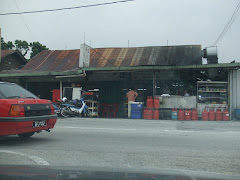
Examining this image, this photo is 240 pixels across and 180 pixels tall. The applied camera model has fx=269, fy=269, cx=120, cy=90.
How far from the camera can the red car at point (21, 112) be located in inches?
249

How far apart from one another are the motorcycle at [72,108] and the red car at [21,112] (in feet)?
28.5

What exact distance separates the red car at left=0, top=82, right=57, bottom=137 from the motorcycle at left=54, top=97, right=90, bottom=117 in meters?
8.68

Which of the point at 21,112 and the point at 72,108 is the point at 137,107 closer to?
the point at 72,108

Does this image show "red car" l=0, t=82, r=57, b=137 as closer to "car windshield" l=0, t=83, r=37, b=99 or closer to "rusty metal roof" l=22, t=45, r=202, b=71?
"car windshield" l=0, t=83, r=37, b=99

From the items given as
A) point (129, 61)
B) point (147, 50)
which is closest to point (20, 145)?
point (129, 61)

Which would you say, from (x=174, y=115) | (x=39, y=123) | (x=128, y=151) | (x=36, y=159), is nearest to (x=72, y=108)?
(x=174, y=115)

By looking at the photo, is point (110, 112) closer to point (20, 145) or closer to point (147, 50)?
point (147, 50)

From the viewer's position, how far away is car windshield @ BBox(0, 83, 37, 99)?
21.7 feet

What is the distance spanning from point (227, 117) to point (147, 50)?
827 cm

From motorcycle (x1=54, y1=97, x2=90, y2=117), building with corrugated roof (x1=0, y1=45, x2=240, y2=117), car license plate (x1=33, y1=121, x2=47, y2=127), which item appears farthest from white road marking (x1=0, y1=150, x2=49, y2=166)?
building with corrugated roof (x1=0, y1=45, x2=240, y2=117)

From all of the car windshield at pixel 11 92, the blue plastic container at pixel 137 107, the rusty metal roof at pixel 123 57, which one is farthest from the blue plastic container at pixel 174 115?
the car windshield at pixel 11 92

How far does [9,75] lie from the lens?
19.4 m

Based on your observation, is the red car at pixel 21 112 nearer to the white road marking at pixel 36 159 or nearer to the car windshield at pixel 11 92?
the car windshield at pixel 11 92

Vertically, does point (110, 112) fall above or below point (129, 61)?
below
